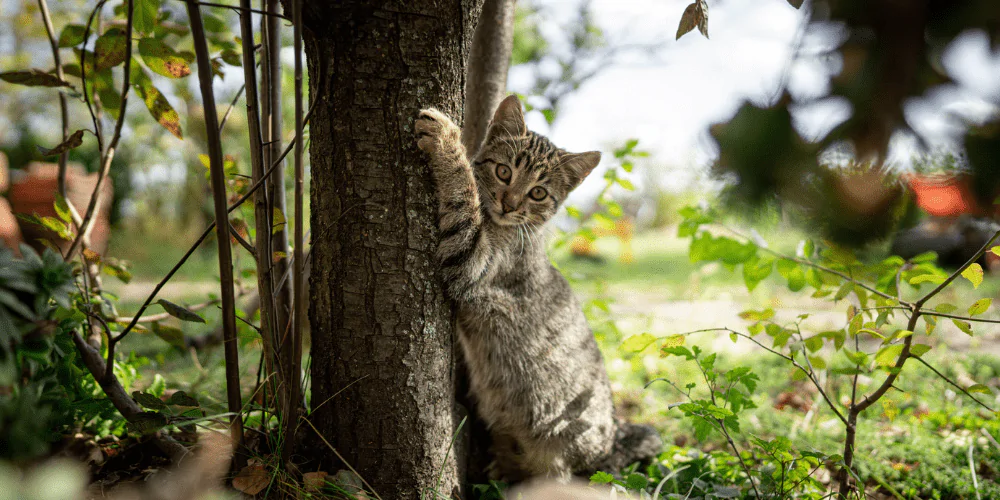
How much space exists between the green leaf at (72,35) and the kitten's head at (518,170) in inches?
47.1

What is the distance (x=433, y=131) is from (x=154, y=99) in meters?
0.77

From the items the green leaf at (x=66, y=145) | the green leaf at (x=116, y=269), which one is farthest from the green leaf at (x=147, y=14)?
the green leaf at (x=116, y=269)

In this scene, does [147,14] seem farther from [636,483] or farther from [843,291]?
[843,291]

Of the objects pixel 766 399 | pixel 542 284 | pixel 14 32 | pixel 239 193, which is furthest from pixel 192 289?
pixel 14 32

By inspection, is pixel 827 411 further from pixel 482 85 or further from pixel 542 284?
pixel 482 85

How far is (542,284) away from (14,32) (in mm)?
11954

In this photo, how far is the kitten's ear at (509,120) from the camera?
6.29ft

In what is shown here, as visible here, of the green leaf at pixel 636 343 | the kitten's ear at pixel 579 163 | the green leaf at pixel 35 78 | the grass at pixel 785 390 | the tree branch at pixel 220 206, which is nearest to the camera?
the tree branch at pixel 220 206

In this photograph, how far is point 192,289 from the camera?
5.45m

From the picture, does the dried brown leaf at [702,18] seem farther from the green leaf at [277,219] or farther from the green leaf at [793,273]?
the green leaf at [277,219]

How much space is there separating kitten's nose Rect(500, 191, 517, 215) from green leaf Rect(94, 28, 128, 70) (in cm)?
118

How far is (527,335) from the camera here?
183 centimetres

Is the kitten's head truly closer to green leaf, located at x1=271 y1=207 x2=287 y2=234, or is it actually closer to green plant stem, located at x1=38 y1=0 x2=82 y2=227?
green leaf, located at x1=271 y1=207 x2=287 y2=234

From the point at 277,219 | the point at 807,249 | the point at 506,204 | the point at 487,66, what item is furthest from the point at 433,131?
the point at 807,249
